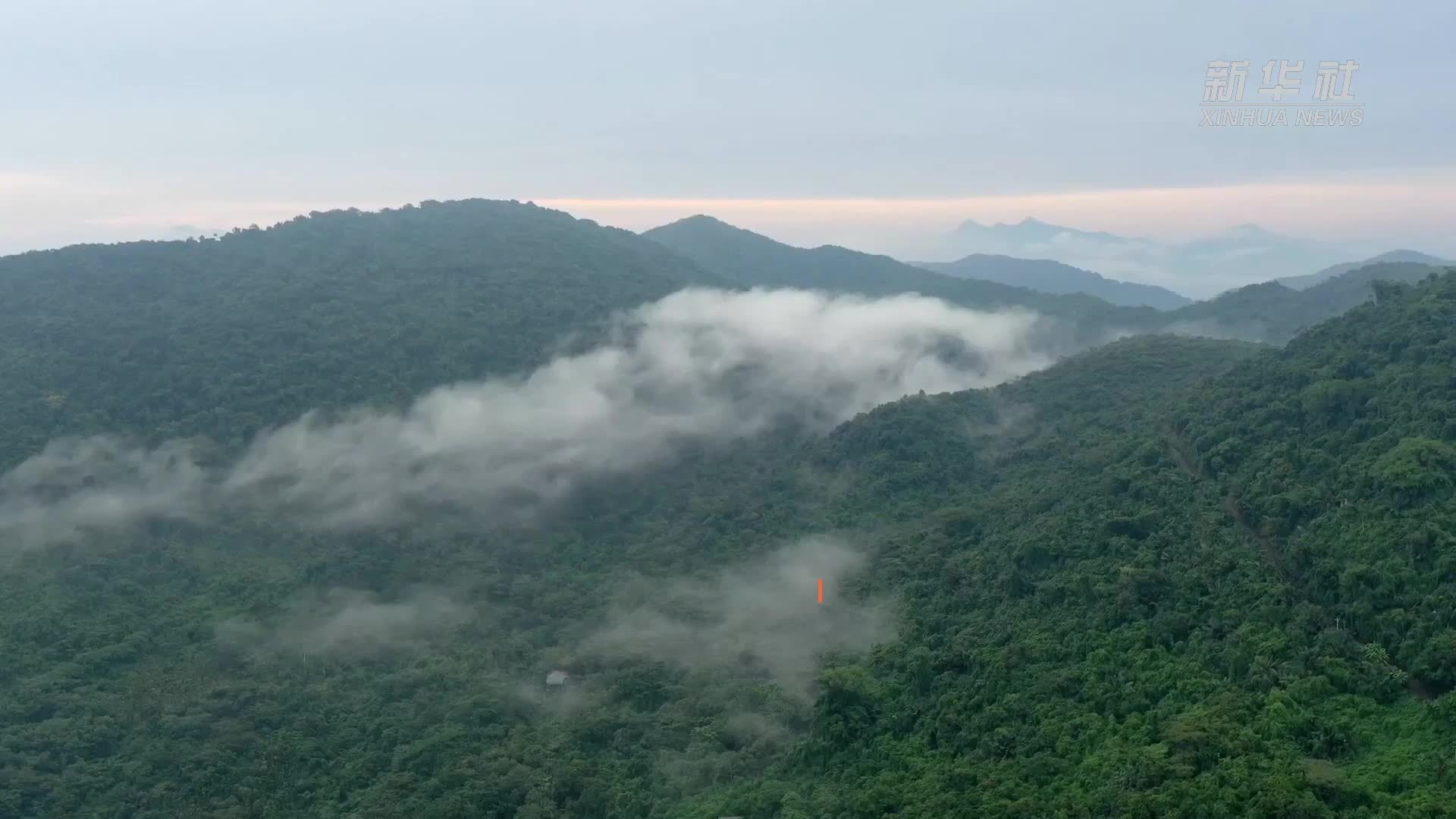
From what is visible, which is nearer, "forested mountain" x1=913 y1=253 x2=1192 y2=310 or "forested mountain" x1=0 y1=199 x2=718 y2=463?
"forested mountain" x1=0 y1=199 x2=718 y2=463

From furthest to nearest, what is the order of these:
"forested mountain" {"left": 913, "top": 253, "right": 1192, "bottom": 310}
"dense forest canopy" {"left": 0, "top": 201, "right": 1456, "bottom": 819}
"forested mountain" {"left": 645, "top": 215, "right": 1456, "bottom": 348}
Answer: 1. "forested mountain" {"left": 913, "top": 253, "right": 1192, "bottom": 310}
2. "forested mountain" {"left": 645, "top": 215, "right": 1456, "bottom": 348}
3. "dense forest canopy" {"left": 0, "top": 201, "right": 1456, "bottom": 819}

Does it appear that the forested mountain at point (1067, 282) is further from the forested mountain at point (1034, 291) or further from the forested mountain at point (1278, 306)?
the forested mountain at point (1278, 306)

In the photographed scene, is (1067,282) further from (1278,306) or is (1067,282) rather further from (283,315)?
(283,315)

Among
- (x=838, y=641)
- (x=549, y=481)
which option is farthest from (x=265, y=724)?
(x=549, y=481)

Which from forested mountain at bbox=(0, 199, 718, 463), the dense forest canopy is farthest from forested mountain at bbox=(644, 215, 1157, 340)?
the dense forest canopy

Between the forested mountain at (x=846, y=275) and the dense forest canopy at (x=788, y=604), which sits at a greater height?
the forested mountain at (x=846, y=275)

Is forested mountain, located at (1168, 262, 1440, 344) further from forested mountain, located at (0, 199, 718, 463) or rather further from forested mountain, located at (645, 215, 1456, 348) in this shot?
forested mountain, located at (0, 199, 718, 463)

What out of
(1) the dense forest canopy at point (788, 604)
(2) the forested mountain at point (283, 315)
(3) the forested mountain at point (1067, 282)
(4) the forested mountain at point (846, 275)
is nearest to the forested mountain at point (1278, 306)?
(4) the forested mountain at point (846, 275)

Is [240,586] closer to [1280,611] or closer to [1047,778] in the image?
[1047,778]
